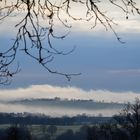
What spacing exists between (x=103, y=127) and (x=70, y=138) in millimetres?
73362

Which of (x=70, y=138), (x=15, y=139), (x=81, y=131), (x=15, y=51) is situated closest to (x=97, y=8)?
(x=15, y=51)

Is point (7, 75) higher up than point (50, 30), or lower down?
lower down

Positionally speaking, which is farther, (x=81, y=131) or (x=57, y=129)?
(x=57, y=129)

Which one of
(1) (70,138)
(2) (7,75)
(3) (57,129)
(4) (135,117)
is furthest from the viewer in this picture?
(3) (57,129)

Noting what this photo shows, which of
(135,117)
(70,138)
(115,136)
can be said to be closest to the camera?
(135,117)

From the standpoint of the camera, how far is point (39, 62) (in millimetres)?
6105

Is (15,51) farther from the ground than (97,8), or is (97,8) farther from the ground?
(97,8)

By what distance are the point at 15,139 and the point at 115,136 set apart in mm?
17754

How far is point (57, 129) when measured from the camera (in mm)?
186625

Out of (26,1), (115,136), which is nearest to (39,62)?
(26,1)

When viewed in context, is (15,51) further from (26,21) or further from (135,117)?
(135,117)

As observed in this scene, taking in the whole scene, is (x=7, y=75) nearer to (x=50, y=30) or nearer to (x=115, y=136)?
(x=50, y=30)

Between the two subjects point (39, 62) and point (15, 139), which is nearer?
point (39, 62)

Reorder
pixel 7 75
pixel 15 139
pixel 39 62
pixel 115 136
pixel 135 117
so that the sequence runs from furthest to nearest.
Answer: pixel 115 136, pixel 15 139, pixel 135 117, pixel 7 75, pixel 39 62
